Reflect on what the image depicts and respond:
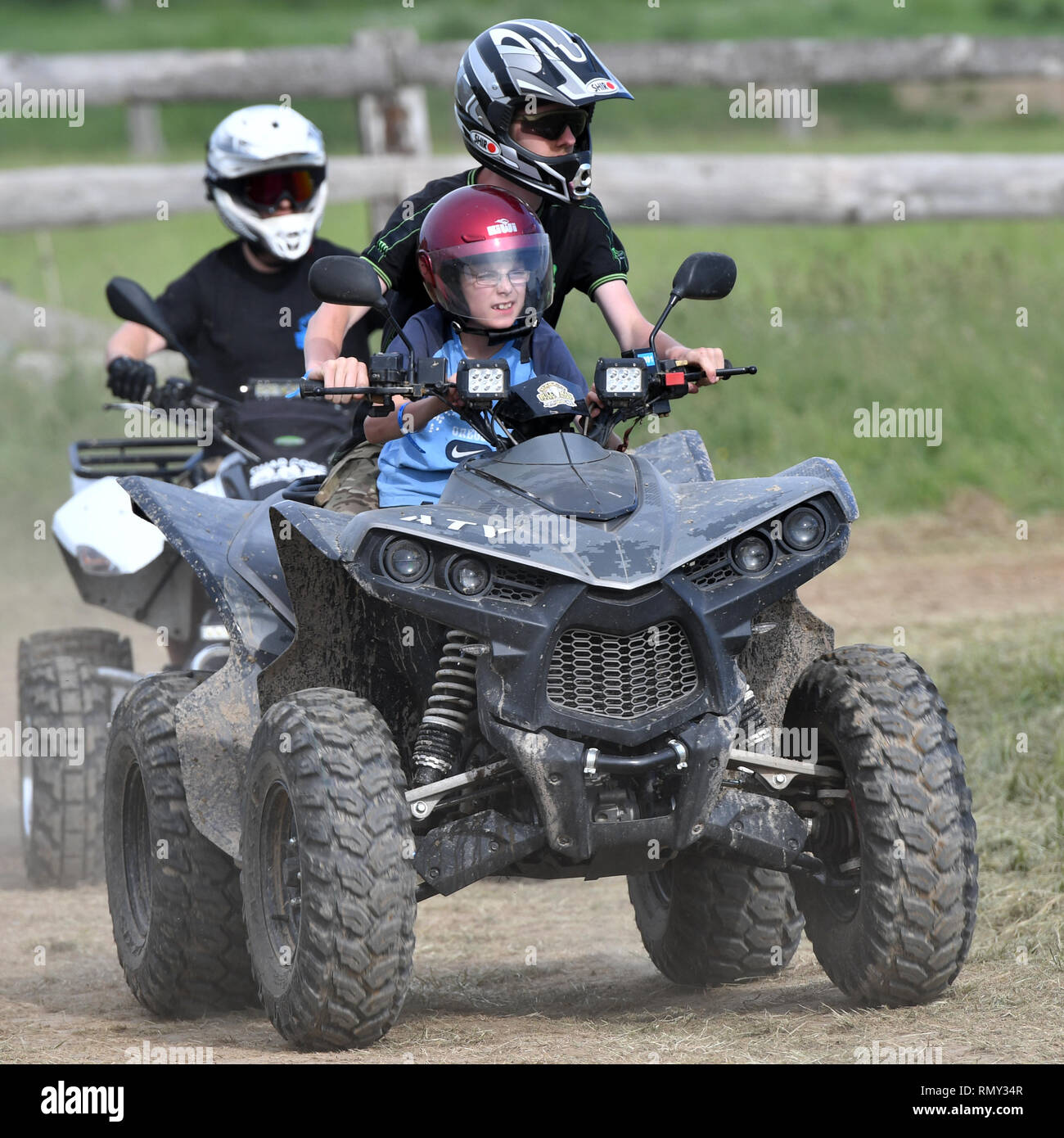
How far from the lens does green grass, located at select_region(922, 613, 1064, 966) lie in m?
5.49

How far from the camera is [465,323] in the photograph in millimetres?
4801

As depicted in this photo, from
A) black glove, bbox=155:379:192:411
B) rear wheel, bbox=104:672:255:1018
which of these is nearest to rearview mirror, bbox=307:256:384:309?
rear wheel, bbox=104:672:255:1018

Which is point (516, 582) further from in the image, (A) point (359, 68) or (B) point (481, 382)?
(A) point (359, 68)

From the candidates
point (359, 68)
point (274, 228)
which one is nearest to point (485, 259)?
point (274, 228)

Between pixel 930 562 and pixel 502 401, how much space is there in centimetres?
614

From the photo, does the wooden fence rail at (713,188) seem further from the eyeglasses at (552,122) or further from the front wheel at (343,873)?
the front wheel at (343,873)

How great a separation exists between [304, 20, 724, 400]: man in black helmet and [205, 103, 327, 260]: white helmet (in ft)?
7.78

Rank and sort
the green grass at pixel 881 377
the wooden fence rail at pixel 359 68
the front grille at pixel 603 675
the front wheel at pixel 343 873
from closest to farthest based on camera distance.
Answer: the front wheel at pixel 343 873 < the front grille at pixel 603 675 < the green grass at pixel 881 377 < the wooden fence rail at pixel 359 68

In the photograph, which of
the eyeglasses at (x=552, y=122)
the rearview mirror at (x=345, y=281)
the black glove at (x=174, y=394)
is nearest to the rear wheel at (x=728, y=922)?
the rearview mirror at (x=345, y=281)

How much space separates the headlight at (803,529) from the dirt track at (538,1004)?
1.09 m

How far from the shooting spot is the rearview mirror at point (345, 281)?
14.3 feet

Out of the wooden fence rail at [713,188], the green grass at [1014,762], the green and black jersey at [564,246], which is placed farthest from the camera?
the wooden fence rail at [713,188]

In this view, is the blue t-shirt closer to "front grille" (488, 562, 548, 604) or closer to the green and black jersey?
the green and black jersey

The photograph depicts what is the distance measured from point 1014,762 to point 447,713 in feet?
9.57
